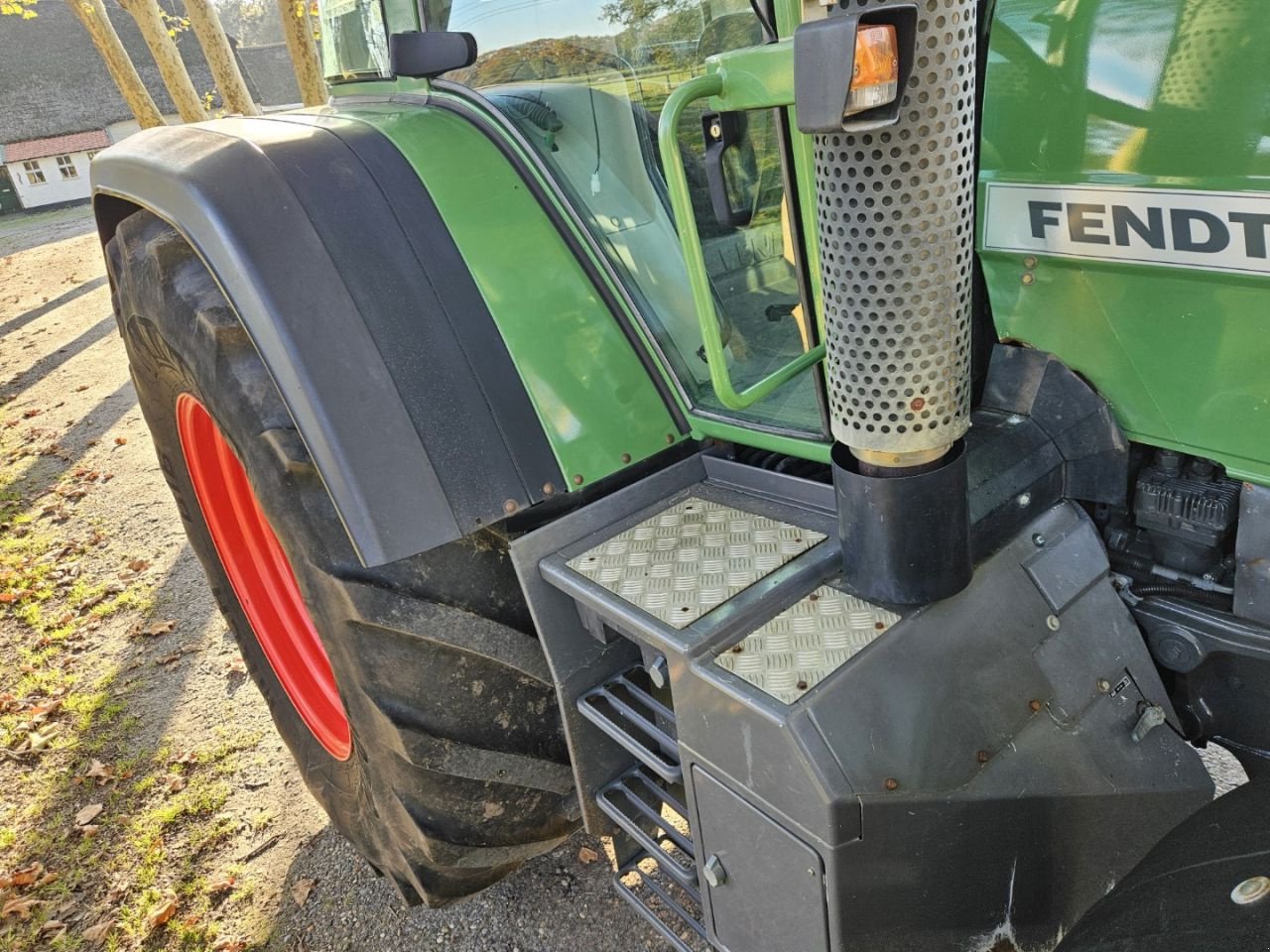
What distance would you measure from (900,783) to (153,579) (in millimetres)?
3687

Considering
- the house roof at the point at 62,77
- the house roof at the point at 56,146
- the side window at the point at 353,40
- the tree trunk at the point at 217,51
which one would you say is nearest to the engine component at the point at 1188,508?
the side window at the point at 353,40

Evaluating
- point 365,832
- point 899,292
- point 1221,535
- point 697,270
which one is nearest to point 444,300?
point 697,270

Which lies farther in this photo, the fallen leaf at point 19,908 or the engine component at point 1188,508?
the fallen leaf at point 19,908

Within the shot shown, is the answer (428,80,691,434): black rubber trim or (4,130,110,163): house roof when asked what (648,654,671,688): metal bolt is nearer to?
(428,80,691,434): black rubber trim

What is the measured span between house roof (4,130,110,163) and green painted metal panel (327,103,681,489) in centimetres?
2943

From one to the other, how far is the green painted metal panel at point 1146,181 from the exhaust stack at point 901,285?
11.0 inches

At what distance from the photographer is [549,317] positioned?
5.44ft

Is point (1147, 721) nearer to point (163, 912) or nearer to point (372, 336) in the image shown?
point (372, 336)

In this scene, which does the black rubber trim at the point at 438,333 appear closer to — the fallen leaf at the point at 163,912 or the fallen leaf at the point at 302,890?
the fallen leaf at the point at 302,890

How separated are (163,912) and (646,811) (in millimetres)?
1465

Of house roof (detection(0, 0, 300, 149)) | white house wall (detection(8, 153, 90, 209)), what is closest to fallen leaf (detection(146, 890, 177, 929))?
house roof (detection(0, 0, 300, 149))

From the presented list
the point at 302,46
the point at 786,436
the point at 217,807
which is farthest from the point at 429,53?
the point at 302,46

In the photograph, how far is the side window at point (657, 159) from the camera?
148 cm

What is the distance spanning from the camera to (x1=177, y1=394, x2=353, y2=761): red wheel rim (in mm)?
2314
